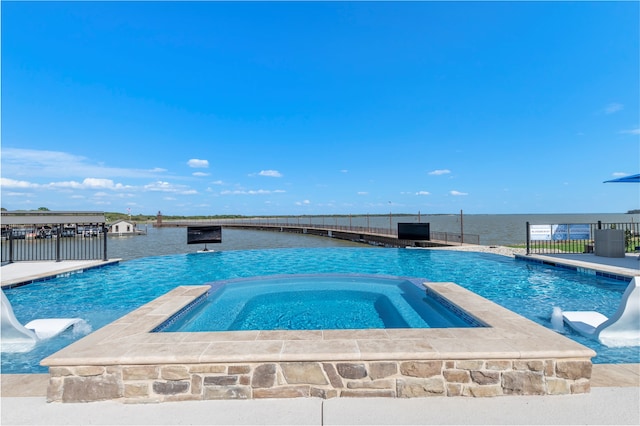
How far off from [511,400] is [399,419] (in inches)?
40.5

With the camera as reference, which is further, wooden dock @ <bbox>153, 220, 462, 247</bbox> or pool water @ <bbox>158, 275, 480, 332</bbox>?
wooden dock @ <bbox>153, 220, 462, 247</bbox>

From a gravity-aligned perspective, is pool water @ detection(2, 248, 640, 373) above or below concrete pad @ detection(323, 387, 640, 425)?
below

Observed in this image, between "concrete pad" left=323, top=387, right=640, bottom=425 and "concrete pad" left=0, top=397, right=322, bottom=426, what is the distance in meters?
0.28

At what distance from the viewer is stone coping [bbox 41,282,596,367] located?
250cm

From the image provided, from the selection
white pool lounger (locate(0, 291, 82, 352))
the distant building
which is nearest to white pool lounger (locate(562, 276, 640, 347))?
A: white pool lounger (locate(0, 291, 82, 352))

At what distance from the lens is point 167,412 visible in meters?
2.35

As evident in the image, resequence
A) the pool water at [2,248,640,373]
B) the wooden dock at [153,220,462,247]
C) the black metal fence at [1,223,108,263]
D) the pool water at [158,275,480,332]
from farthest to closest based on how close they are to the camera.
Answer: the wooden dock at [153,220,462,247], the black metal fence at [1,223,108,263], the pool water at [2,248,640,373], the pool water at [158,275,480,332]

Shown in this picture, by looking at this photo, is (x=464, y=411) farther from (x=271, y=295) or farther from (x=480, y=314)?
(x=271, y=295)

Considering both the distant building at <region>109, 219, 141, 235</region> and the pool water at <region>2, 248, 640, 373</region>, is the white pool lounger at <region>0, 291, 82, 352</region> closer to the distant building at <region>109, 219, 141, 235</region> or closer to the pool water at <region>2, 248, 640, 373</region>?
the pool water at <region>2, 248, 640, 373</region>

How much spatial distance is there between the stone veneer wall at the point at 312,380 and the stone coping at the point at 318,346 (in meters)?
0.06

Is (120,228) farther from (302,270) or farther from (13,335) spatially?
(13,335)

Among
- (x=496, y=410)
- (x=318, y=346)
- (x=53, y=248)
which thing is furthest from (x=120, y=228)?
(x=496, y=410)

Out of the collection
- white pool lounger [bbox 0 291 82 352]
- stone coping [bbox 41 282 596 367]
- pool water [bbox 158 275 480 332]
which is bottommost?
pool water [bbox 158 275 480 332]

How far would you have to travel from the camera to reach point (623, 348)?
3.70 m
